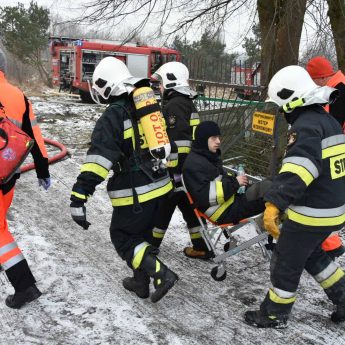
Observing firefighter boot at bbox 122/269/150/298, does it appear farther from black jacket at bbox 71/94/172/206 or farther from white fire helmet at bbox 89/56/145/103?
white fire helmet at bbox 89/56/145/103

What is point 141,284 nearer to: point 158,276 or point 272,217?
point 158,276

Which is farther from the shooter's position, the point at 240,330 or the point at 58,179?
the point at 58,179

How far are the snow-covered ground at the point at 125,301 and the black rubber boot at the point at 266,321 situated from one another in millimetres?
55

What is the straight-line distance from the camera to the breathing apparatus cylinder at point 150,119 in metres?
2.98

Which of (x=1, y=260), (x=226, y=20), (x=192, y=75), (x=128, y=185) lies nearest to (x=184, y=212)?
(x=128, y=185)

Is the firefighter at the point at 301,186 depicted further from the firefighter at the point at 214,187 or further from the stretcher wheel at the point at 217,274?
the stretcher wheel at the point at 217,274

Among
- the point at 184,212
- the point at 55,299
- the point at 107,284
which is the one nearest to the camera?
the point at 55,299

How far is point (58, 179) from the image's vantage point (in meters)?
6.20

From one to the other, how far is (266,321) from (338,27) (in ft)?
16.7

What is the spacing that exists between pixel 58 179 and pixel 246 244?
3.65 metres

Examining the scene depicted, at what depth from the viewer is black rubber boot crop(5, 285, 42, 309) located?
311cm

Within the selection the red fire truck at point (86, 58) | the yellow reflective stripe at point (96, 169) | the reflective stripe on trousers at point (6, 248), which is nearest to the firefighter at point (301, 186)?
the yellow reflective stripe at point (96, 169)

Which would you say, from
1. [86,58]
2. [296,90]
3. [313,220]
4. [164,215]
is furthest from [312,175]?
[86,58]

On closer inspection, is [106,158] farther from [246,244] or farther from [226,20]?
[226,20]
